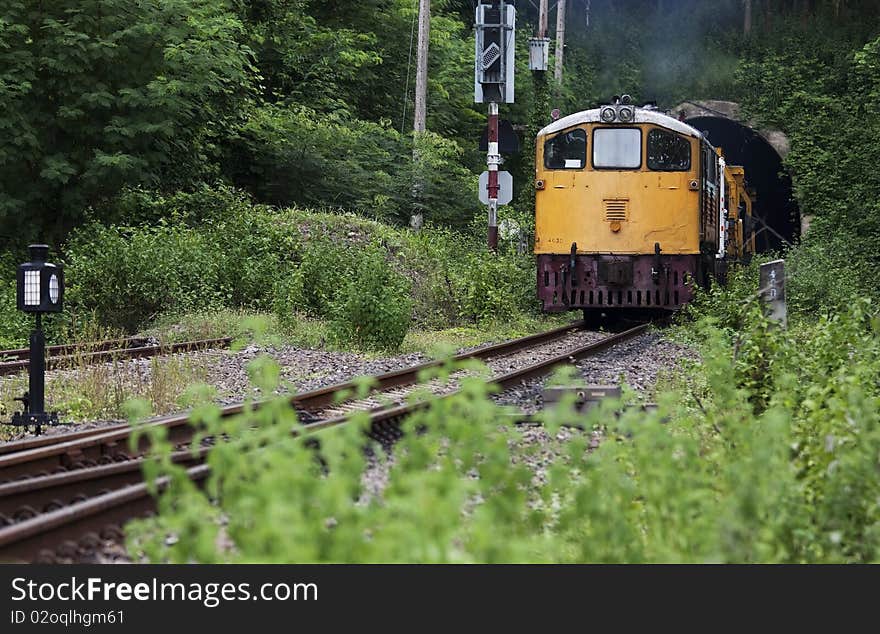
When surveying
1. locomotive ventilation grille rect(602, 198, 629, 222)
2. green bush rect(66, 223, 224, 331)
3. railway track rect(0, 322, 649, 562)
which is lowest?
railway track rect(0, 322, 649, 562)

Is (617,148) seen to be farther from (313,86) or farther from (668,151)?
→ (313,86)

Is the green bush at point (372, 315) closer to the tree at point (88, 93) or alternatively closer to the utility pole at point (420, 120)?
Result: the tree at point (88, 93)

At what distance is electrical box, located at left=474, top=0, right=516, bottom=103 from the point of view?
64.8 ft

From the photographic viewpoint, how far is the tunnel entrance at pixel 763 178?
4078cm

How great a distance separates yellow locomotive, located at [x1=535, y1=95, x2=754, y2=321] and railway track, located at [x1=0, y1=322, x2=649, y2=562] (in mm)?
7744

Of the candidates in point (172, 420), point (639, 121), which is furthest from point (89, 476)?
point (639, 121)

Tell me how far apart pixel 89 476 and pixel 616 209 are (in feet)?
40.3

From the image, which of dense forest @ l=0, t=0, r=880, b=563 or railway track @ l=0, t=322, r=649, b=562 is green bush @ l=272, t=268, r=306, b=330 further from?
railway track @ l=0, t=322, r=649, b=562

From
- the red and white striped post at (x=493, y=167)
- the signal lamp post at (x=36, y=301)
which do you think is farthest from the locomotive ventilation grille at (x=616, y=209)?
the signal lamp post at (x=36, y=301)

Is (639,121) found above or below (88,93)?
below

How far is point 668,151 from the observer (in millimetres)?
17453

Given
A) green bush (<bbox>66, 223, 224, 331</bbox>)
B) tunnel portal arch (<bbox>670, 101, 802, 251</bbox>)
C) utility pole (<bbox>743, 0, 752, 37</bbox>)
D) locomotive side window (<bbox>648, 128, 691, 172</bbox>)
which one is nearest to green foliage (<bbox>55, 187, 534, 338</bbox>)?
green bush (<bbox>66, 223, 224, 331</bbox>)

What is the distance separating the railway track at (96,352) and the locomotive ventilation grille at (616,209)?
6063 mm
